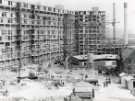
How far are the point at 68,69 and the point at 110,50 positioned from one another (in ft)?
5.30

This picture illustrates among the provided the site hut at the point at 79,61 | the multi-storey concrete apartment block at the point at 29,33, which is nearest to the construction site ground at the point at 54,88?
the site hut at the point at 79,61

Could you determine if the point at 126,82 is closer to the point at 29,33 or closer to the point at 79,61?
the point at 79,61

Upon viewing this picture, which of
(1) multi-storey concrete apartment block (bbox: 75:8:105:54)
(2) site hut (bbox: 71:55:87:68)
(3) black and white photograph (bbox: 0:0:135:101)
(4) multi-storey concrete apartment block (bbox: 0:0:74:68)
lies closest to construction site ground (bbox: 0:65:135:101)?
(3) black and white photograph (bbox: 0:0:135:101)

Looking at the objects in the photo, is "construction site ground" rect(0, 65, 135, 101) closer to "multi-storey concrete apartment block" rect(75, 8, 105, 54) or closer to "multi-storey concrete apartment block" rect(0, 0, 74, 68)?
"multi-storey concrete apartment block" rect(0, 0, 74, 68)

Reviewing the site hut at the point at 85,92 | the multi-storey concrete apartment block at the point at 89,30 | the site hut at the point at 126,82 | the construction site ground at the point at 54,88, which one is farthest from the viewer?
the multi-storey concrete apartment block at the point at 89,30

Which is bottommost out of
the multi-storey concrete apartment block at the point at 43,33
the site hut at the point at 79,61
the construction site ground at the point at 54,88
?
the construction site ground at the point at 54,88

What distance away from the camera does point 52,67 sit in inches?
277

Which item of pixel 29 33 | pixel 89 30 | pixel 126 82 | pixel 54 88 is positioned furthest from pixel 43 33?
pixel 126 82

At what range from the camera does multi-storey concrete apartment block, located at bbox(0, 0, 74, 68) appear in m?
6.69

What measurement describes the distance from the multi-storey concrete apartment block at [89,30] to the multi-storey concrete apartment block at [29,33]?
43 cm

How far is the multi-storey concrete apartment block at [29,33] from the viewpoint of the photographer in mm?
6688

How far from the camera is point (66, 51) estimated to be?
24.8 ft

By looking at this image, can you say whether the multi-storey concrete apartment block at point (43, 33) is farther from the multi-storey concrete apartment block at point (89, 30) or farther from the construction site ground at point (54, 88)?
the construction site ground at point (54, 88)

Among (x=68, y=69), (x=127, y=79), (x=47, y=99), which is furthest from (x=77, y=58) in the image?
(x=47, y=99)
